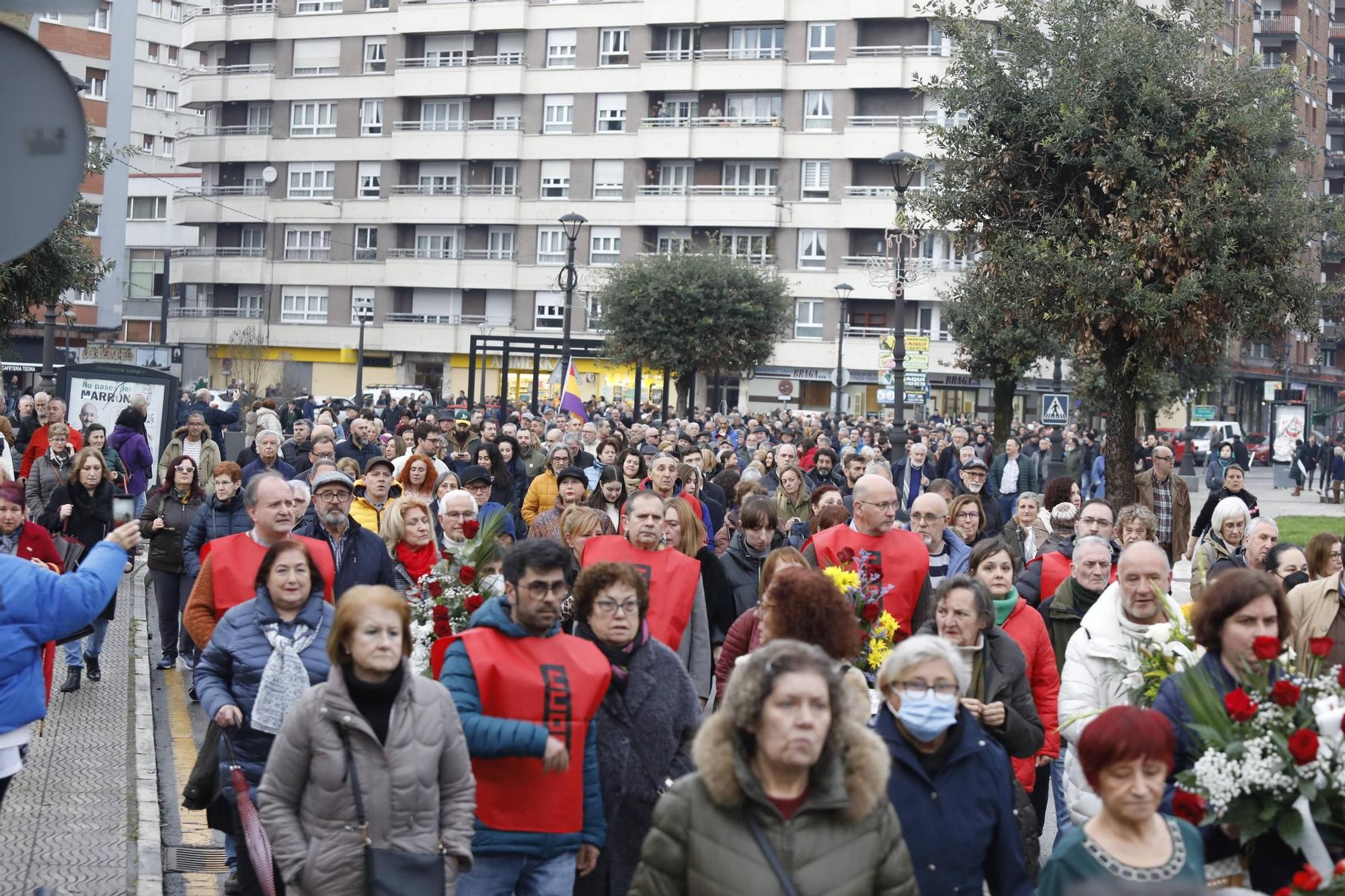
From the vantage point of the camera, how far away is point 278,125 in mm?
74562

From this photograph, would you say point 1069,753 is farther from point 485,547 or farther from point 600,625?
point 485,547

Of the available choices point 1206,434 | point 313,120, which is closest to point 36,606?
point 1206,434

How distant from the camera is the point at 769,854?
3.96m

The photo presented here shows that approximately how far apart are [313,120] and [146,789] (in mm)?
68178

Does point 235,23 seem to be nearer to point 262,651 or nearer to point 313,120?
point 313,120

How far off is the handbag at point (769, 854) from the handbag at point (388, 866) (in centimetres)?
141

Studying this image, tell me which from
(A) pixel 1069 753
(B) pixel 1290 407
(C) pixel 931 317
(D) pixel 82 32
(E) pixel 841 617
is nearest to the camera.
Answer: (E) pixel 841 617

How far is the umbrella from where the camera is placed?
6.00 metres

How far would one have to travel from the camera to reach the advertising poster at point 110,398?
67.1ft

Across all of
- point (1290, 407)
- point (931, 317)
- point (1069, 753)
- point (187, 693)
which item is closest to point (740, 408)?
point (931, 317)

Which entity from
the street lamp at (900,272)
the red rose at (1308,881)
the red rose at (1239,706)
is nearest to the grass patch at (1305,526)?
the street lamp at (900,272)

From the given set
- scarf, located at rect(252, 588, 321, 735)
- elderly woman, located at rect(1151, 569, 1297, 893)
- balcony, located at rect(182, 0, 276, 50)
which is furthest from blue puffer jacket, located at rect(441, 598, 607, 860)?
balcony, located at rect(182, 0, 276, 50)

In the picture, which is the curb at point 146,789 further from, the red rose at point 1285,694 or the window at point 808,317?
the window at point 808,317

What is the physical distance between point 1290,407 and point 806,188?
892 inches
